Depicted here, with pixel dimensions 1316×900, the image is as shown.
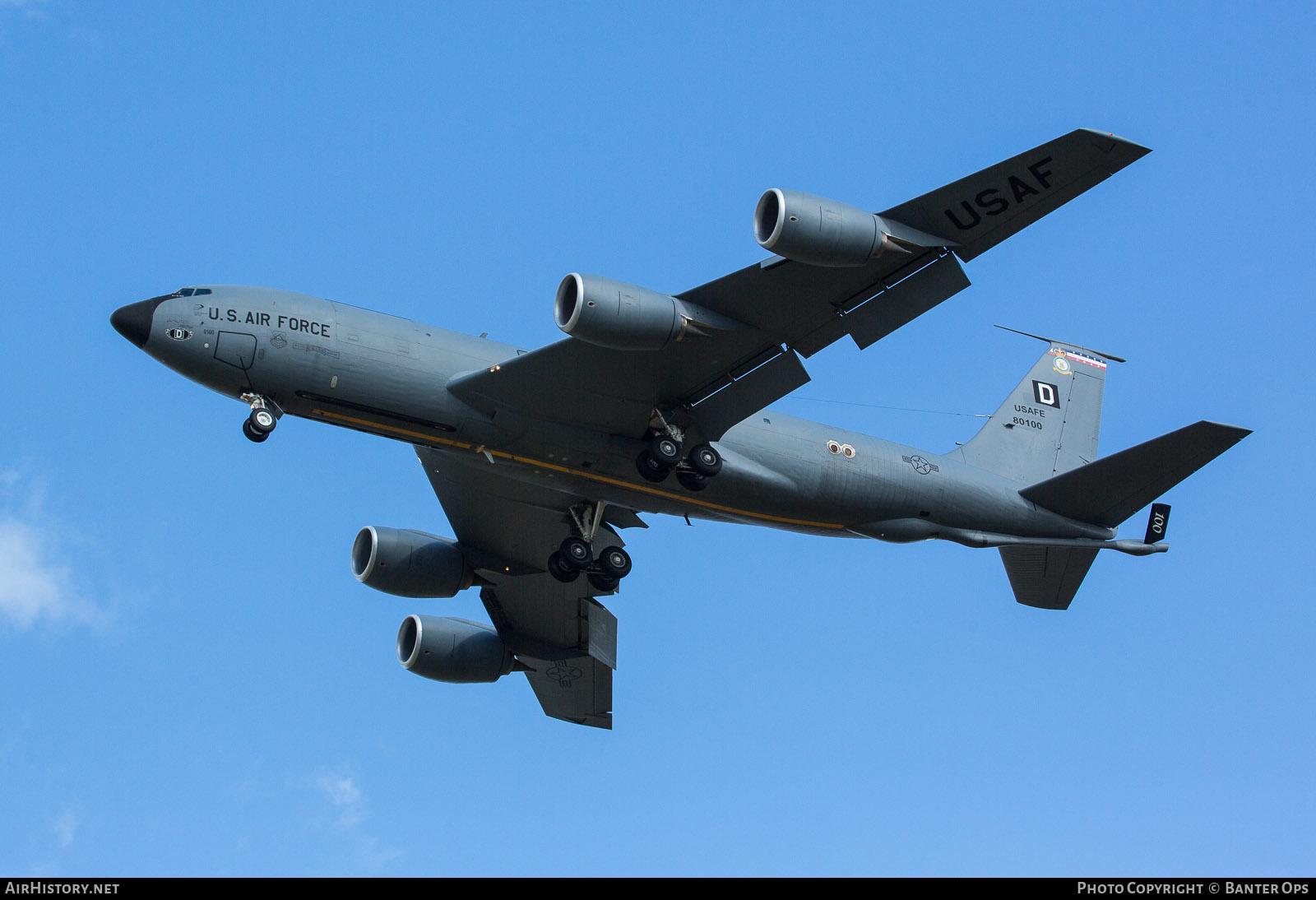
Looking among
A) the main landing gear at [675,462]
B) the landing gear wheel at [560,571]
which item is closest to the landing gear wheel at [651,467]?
the main landing gear at [675,462]

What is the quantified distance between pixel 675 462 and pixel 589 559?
3.38 metres

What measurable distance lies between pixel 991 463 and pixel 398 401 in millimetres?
14483

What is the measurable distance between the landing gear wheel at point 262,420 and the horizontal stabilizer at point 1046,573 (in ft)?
55.8

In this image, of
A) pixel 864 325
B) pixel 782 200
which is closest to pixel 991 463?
pixel 864 325

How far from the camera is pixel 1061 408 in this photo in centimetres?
3544

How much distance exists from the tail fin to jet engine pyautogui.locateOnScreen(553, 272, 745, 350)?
10616mm

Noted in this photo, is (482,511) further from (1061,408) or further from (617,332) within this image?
(1061,408)

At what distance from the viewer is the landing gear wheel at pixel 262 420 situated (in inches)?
1009

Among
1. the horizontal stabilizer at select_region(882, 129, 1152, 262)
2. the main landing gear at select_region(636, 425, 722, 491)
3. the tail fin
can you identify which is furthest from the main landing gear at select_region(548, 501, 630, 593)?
the horizontal stabilizer at select_region(882, 129, 1152, 262)

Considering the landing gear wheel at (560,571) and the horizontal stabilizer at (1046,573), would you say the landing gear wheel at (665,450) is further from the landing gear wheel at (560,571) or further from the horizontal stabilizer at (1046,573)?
the horizontal stabilizer at (1046,573)

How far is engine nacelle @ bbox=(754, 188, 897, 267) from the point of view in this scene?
23703 mm

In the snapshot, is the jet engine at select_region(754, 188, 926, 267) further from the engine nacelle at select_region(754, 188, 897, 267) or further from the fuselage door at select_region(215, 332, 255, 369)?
the fuselage door at select_region(215, 332, 255, 369)
